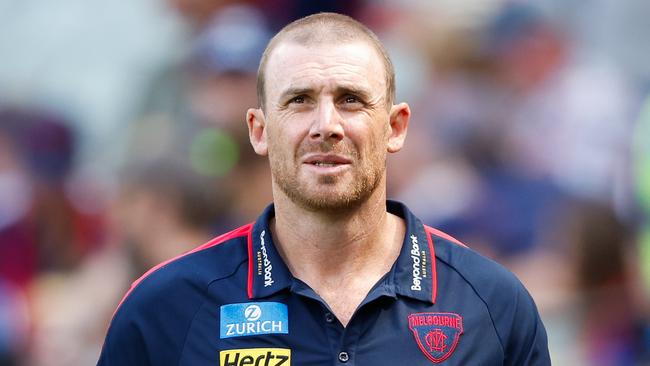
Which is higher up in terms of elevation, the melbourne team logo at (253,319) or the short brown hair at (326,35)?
the short brown hair at (326,35)

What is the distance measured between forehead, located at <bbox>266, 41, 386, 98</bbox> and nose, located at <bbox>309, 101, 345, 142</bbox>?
7cm

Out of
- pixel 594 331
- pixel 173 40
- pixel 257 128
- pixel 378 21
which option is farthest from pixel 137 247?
pixel 257 128

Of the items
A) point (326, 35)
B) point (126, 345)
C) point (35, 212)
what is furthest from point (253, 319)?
point (35, 212)

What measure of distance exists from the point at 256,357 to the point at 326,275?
0.34 metres

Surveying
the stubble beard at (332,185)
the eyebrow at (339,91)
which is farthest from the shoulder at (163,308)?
the eyebrow at (339,91)

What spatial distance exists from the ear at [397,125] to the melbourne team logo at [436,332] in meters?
0.55

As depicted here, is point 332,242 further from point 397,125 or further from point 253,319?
point 397,125

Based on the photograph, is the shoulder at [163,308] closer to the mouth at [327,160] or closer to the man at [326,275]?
the man at [326,275]

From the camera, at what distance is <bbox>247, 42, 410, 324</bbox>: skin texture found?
3.20 meters

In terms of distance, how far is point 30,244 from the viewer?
6.52 meters

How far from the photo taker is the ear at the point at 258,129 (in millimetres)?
3436

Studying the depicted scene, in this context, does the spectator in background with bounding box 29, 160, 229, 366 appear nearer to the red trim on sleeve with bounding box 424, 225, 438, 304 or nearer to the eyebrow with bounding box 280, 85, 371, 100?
the red trim on sleeve with bounding box 424, 225, 438, 304

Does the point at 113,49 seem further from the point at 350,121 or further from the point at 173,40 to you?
the point at 350,121

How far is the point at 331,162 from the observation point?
10.5 feet
